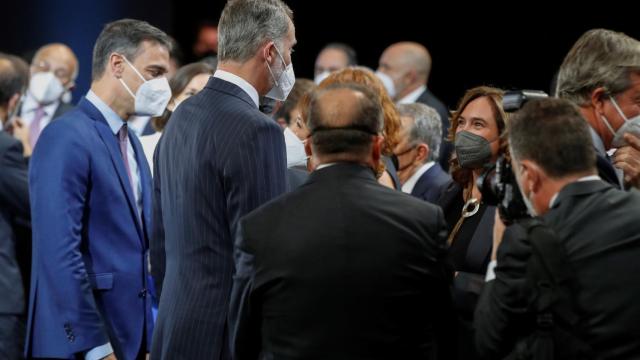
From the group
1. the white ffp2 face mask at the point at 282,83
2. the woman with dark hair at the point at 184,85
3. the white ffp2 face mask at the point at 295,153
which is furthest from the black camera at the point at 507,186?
the woman with dark hair at the point at 184,85

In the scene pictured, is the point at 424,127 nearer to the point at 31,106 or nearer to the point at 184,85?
the point at 184,85

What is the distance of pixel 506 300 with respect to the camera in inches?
99.3

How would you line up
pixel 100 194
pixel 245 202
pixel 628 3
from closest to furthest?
1. pixel 245 202
2. pixel 100 194
3. pixel 628 3

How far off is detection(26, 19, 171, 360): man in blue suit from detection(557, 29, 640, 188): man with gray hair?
1.70 metres

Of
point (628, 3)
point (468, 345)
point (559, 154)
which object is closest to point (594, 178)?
point (559, 154)

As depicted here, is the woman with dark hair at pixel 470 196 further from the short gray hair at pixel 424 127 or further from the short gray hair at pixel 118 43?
the short gray hair at pixel 118 43

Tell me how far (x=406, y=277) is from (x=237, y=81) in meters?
0.97

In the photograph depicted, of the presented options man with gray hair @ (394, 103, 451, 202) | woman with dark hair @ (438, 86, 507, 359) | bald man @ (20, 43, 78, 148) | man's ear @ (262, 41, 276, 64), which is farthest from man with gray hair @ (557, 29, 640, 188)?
bald man @ (20, 43, 78, 148)

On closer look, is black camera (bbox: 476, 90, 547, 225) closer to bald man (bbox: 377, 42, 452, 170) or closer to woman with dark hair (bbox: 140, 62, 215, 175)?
woman with dark hair (bbox: 140, 62, 215, 175)

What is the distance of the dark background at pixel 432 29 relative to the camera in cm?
850

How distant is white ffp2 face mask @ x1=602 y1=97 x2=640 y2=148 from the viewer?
3.29m

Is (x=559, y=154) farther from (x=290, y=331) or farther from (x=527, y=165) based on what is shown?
(x=290, y=331)

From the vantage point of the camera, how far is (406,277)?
8.68 feet

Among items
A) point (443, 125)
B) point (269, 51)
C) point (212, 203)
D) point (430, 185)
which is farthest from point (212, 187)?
point (443, 125)
